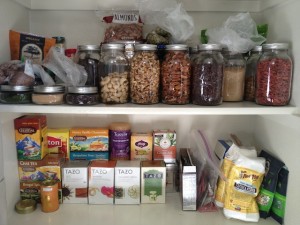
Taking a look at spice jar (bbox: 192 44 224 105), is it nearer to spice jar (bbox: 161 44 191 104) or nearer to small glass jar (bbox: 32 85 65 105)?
spice jar (bbox: 161 44 191 104)

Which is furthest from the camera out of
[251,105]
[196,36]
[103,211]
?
[196,36]

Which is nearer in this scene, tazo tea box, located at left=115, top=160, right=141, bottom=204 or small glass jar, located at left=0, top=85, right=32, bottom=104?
small glass jar, located at left=0, top=85, right=32, bottom=104

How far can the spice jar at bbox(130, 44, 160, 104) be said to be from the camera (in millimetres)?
848

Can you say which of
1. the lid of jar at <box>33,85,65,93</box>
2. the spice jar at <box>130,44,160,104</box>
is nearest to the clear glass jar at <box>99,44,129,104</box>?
the spice jar at <box>130,44,160,104</box>

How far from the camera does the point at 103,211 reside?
3.23 ft

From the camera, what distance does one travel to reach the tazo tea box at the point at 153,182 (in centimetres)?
99

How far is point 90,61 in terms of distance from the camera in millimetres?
915

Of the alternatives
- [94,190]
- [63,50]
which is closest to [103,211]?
[94,190]

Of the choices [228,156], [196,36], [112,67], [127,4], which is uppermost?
[127,4]

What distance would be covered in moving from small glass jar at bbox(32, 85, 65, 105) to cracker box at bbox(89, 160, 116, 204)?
0.30 meters

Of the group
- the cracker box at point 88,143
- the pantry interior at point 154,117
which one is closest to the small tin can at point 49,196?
the pantry interior at point 154,117

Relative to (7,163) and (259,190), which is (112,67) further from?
(259,190)

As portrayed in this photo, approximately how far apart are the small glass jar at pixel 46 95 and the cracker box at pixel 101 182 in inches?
11.8

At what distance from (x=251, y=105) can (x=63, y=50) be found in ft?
2.34
